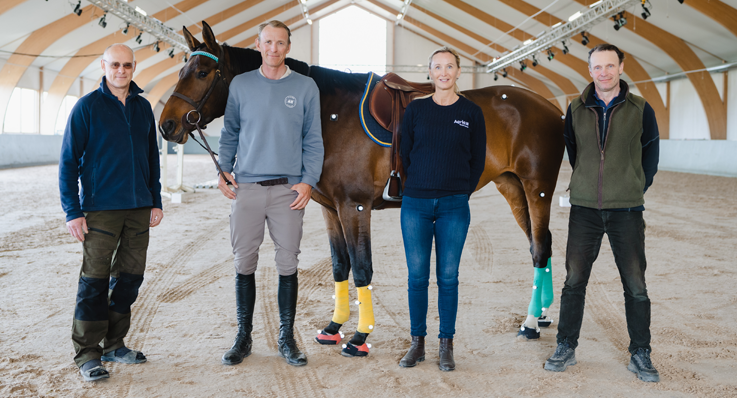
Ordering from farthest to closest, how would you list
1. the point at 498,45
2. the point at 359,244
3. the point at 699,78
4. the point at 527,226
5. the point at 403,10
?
the point at 403,10 < the point at 498,45 < the point at 699,78 < the point at 527,226 < the point at 359,244

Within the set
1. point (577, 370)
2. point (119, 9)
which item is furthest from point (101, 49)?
point (577, 370)

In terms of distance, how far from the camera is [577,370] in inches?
A: 101

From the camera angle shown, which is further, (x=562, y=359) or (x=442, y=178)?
(x=562, y=359)

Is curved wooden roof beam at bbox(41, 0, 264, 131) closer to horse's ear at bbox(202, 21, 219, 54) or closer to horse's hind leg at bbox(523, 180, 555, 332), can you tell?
horse's ear at bbox(202, 21, 219, 54)

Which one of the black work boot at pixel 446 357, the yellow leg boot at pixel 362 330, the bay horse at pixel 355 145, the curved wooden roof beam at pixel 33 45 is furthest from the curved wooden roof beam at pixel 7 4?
Answer: the black work boot at pixel 446 357

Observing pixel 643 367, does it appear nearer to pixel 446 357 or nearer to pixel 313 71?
pixel 446 357

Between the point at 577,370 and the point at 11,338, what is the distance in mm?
3141

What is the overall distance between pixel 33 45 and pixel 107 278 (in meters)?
15.9

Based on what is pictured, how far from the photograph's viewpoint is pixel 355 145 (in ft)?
9.39

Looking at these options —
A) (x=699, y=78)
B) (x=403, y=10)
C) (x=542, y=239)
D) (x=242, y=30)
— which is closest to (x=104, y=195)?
(x=542, y=239)

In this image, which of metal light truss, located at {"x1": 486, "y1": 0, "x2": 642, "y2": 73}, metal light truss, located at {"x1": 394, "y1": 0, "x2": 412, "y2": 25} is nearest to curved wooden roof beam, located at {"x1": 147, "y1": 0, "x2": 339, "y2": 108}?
metal light truss, located at {"x1": 394, "y1": 0, "x2": 412, "y2": 25}

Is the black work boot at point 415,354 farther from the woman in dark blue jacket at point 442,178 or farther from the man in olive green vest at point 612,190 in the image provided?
the man in olive green vest at point 612,190

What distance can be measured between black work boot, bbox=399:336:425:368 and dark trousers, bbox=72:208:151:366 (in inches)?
58.0

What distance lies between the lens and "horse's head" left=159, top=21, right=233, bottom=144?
2635 millimetres
